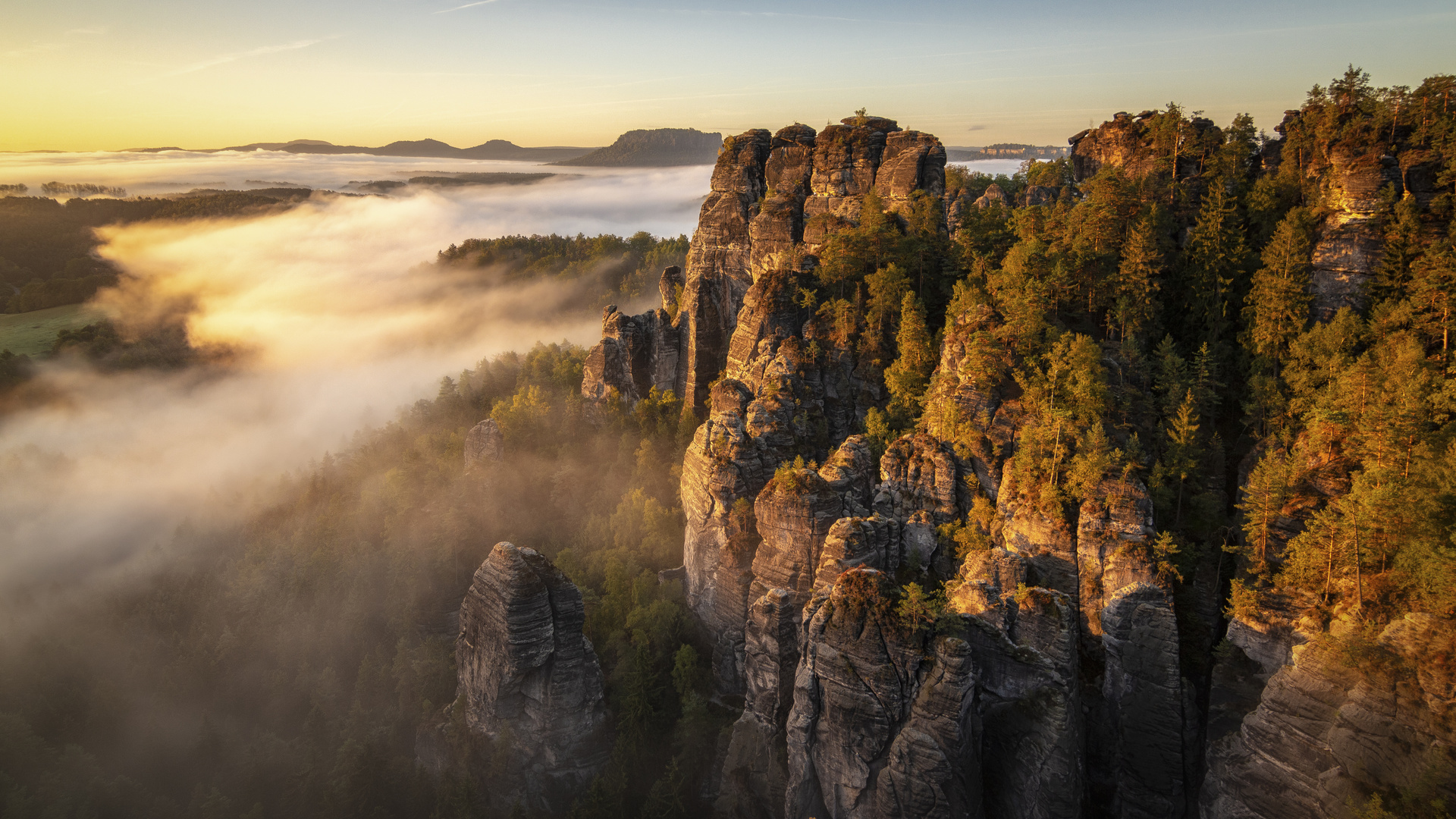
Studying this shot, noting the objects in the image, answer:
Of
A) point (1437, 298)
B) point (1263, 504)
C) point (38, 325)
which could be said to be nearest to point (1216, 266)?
point (1437, 298)

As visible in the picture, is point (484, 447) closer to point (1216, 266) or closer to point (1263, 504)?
point (1216, 266)

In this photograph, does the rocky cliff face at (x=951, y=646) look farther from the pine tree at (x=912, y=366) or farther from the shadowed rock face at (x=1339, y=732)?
the pine tree at (x=912, y=366)

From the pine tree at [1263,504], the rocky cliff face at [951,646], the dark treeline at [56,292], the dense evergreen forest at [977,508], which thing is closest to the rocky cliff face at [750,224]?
the dense evergreen forest at [977,508]

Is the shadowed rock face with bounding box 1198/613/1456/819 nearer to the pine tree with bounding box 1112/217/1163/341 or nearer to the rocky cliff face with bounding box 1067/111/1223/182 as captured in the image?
the pine tree with bounding box 1112/217/1163/341

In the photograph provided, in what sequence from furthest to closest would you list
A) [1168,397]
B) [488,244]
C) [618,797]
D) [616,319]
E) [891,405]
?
[488,244] < [616,319] < [891,405] < [618,797] < [1168,397]

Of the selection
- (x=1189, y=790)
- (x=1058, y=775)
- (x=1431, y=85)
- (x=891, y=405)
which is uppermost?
(x=1431, y=85)

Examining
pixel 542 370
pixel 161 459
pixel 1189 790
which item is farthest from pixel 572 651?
pixel 161 459

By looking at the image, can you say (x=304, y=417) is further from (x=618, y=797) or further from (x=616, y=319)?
Answer: (x=618, y=797)
